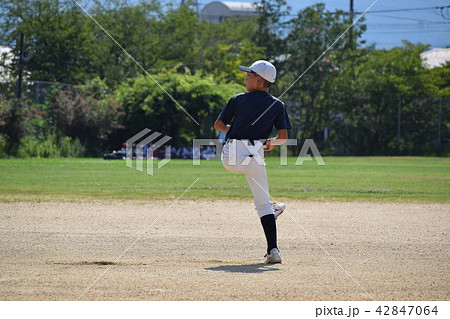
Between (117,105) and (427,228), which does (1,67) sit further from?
(427,228)

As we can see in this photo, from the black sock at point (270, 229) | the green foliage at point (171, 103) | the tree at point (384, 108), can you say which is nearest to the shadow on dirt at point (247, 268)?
the black sock at point (270, 229)

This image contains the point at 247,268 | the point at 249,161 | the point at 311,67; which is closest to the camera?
the point at 247,268

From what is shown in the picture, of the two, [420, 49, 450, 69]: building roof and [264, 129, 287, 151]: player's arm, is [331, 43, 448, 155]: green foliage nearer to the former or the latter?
[420, 49, 450, 69]: building roof

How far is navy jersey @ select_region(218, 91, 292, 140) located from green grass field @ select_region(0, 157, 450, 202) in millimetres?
7045

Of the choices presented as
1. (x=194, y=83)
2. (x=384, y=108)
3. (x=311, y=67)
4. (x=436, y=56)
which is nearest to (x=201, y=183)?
(x=194, y=83)

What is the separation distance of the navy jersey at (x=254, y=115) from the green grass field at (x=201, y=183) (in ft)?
23.1

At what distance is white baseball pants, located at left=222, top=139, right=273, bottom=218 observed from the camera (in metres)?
6.63

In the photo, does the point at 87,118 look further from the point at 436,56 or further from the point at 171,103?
the point at 436,56

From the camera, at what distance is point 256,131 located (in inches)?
264

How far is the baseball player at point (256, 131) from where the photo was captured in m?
6.66

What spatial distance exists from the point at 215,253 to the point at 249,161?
1334 millimetres

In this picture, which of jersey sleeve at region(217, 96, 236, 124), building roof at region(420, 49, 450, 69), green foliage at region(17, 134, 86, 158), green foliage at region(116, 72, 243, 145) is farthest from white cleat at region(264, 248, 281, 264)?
building roof at region(420, 49, 450, 69)

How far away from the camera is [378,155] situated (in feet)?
116
